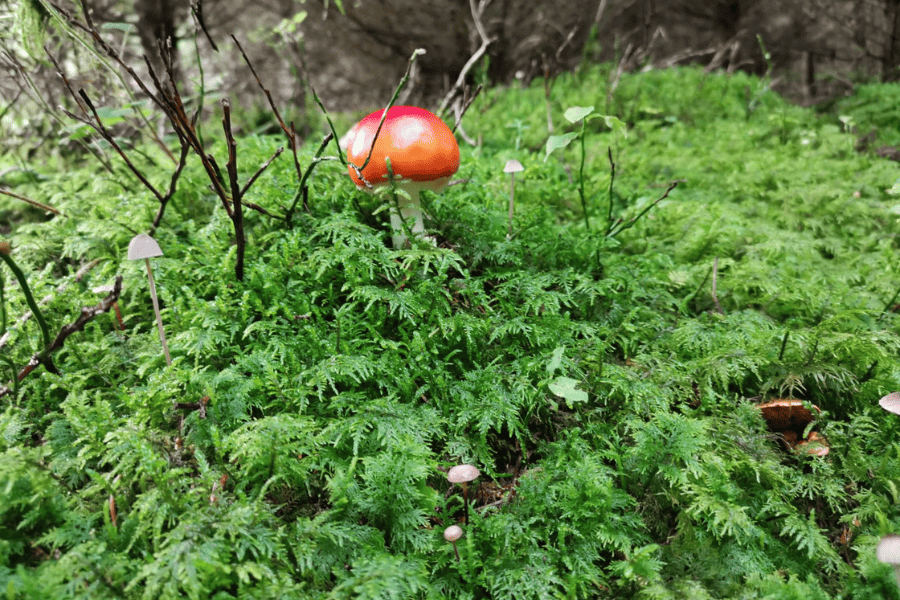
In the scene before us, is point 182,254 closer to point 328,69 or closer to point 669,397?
point 669,397

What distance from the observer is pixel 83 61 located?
347cm

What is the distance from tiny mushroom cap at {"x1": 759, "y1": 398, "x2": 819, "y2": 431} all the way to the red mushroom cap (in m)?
1.40

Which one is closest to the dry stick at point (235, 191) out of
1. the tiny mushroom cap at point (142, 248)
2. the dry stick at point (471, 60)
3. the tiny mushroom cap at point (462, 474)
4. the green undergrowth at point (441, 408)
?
the green undergrowth at point (441, 408)

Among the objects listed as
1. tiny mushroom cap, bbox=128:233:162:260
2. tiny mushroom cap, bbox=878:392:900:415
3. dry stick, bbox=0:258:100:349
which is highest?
tiny mushroom cap, bbox=128:233:162:260

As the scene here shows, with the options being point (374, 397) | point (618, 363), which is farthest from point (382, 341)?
point (618, 363)

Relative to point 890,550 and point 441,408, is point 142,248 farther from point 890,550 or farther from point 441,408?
point 890,550

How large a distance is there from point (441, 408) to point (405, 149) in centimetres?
91

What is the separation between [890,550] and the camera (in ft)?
3.29

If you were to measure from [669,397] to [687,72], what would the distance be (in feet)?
16.8

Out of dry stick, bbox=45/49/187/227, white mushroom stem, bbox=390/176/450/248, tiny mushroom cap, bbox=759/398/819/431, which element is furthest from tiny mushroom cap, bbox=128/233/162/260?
tiny mushroom cap, bbox=759/398/819/431

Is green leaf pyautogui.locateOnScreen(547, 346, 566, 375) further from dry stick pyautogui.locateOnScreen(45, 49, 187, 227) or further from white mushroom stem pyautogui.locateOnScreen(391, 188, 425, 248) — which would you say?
dry stick pyautogui.locateOnScreen(45, 49, 187, 227)

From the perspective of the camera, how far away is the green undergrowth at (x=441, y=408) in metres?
1.19

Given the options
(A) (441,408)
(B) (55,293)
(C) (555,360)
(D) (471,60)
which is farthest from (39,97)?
(C) (555,360)

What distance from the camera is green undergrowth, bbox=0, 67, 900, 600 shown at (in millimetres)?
1189
